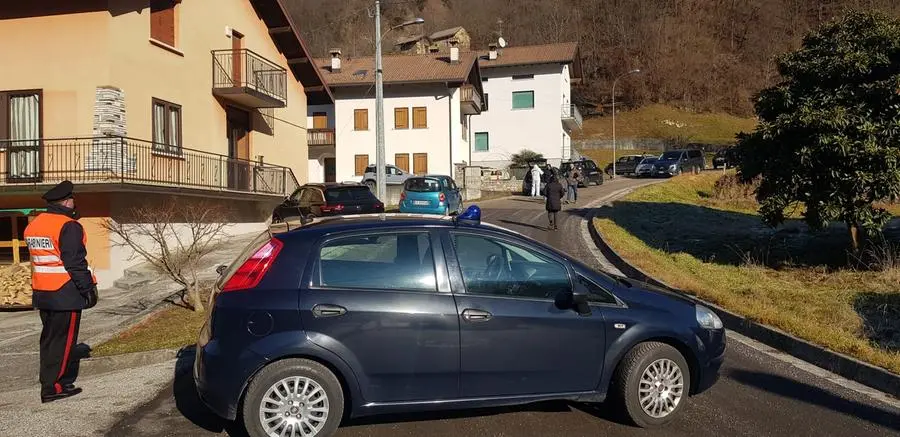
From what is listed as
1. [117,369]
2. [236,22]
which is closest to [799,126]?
A: [117,369]

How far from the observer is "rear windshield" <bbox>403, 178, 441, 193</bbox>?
21.3 meters

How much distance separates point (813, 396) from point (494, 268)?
9.80ft

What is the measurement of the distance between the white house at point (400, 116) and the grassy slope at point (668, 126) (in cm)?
3072

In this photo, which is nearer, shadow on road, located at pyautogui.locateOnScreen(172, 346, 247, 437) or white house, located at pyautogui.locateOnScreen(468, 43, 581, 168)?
shadow on road, located at pyautogui.locateOnScreen(172, 346, 247, 437)

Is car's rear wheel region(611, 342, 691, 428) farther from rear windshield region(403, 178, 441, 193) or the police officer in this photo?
rear windshield region(403, 178, 441, 193)

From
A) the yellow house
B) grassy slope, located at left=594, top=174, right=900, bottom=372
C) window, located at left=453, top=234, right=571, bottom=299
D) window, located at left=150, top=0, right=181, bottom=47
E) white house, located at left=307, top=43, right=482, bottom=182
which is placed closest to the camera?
window, located at left=453, top=234, right=571, bottom=299

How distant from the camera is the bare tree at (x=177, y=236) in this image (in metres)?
9.93

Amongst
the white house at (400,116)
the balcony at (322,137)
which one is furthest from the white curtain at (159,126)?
the balcony at (322,137)

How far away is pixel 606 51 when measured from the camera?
83250 mm

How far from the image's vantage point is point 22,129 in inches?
615

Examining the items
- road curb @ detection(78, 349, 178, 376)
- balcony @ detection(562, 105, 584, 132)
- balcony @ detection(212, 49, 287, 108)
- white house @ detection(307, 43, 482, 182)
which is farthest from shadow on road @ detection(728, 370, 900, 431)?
balcony @ detection(562, 105, 584, 132)

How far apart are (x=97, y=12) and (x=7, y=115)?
3.28 metres

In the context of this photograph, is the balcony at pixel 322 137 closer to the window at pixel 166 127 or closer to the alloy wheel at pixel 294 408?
the window at pixel 166 127

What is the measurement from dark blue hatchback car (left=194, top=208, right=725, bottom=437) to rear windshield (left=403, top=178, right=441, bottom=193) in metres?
16.3
